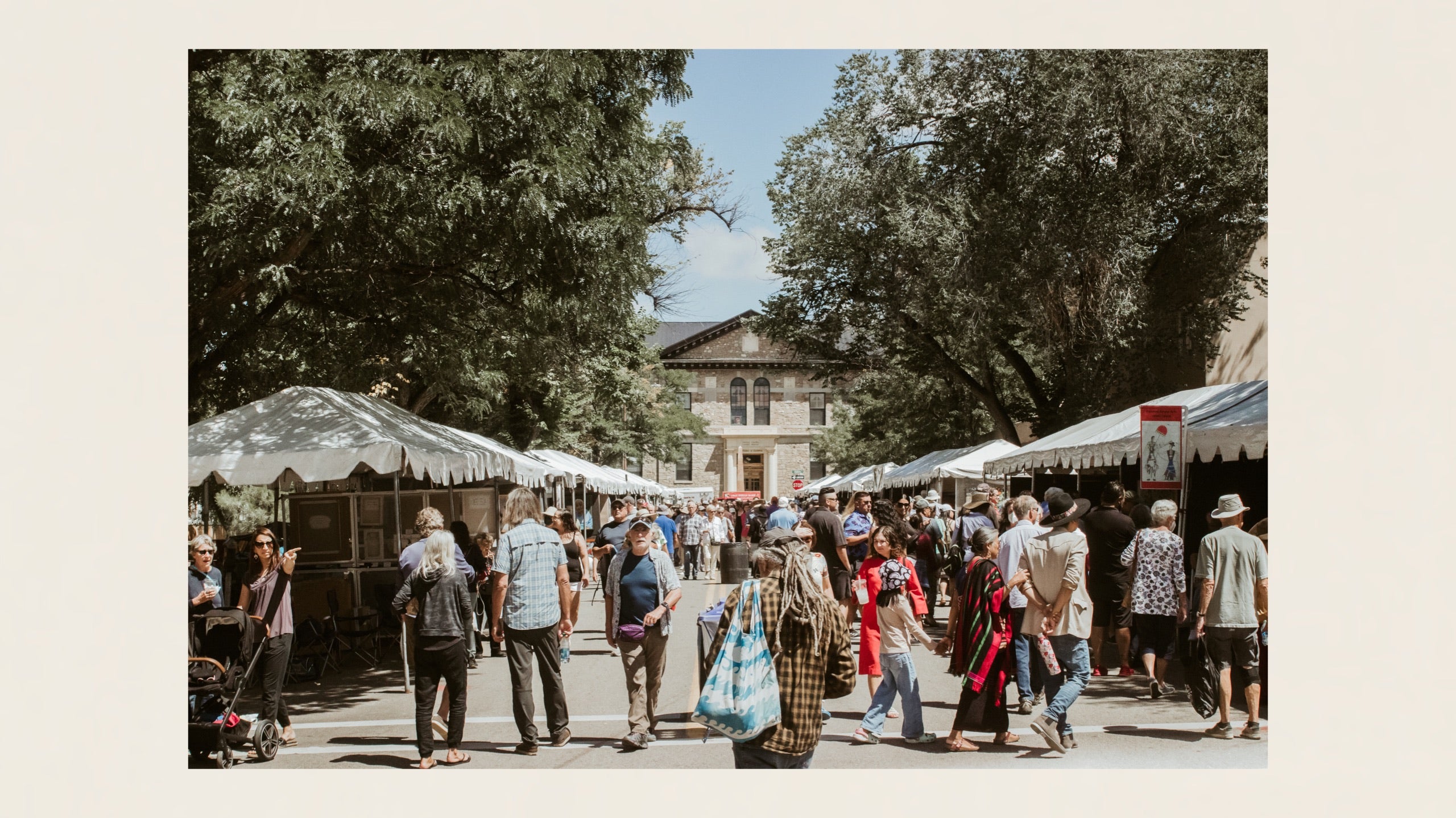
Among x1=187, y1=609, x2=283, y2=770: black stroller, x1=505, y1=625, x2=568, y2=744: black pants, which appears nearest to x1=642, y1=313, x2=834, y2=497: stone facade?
x1=505, y1=625, x2=568, y2=744: black pants

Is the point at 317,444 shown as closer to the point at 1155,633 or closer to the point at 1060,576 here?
the point at 1060,576

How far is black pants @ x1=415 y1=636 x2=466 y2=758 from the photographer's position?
7348 mm

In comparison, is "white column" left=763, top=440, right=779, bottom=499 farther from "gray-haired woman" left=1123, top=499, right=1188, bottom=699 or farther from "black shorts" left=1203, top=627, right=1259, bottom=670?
"black shorts" left=1203, top=627, right=1259, bottom=670

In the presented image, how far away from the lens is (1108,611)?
11.1 m

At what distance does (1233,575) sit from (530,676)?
15.7 feet

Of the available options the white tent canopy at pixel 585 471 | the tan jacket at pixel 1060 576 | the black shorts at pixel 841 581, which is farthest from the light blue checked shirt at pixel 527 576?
the white tent canopy at pixel 585 471

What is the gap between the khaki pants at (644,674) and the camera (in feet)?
26.2

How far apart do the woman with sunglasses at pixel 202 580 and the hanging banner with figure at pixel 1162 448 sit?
724 cm

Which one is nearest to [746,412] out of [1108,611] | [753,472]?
[753,472]

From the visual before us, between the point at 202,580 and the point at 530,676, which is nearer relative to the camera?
the point at 530,676

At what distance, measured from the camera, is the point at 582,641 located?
598 inches

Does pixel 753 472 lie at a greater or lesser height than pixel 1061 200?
lesser

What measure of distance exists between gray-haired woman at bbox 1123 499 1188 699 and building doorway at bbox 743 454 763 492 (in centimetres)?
6779

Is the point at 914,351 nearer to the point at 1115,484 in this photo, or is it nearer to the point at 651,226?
the point at 651,226
